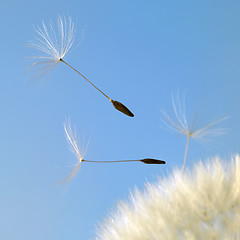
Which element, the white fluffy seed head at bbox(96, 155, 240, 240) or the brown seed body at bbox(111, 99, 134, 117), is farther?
the brown seed body at bbox(111, 99, 134, 117)

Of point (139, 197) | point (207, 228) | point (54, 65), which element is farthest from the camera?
point (54, 65)

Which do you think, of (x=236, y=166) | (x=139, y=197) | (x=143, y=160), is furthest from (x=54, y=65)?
(x=236, y=166)

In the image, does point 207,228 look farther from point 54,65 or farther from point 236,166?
point 54,65

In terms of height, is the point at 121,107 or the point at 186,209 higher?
the point at 121,107

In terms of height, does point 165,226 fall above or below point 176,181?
below

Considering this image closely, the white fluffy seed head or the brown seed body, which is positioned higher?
the brown seed body

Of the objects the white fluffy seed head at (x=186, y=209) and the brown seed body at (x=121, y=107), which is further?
the brown seed body at (x=121, y=107)

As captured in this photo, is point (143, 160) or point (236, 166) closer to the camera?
point (236, 166)

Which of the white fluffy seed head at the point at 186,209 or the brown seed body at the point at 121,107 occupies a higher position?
the brown seed body at the point at 121,107
